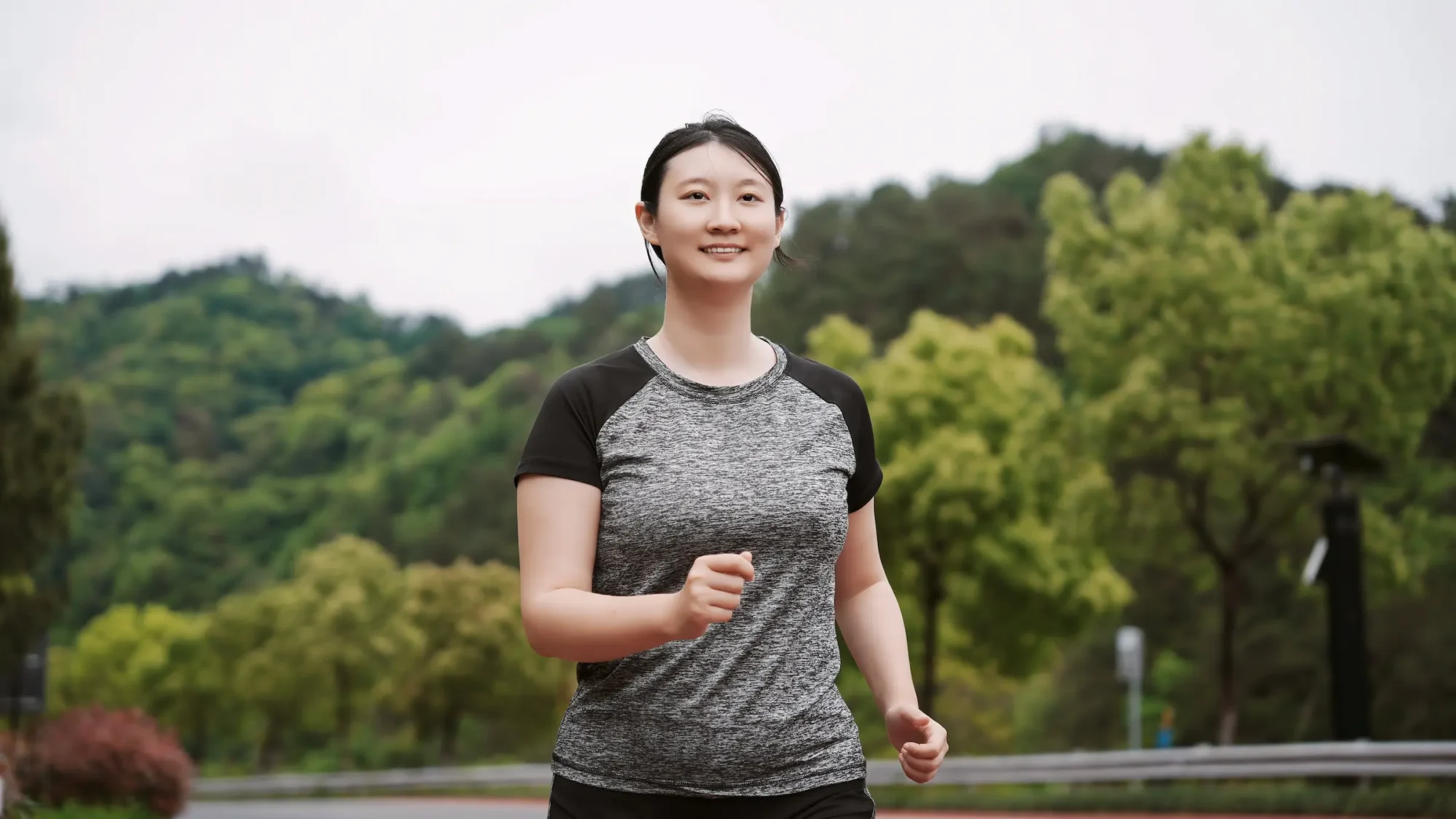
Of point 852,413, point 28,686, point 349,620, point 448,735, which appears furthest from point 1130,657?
point 349,620

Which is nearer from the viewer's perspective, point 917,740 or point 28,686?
point 917,740

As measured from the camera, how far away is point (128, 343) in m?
94.1

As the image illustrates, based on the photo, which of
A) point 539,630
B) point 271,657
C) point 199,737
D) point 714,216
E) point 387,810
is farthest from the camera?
point 199,737

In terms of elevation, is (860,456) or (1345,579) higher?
(860,456)

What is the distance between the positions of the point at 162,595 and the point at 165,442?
12.8 metres

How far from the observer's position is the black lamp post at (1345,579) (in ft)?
54.9

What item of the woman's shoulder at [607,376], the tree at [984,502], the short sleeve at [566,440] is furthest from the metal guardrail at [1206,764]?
the short sleeve at [566,440]

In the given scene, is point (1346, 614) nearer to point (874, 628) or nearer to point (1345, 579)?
point (1345, 579)

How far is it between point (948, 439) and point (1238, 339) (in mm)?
4565

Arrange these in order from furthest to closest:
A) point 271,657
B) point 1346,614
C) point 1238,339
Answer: point 271,657 → point 1238,339 → point 1346,614

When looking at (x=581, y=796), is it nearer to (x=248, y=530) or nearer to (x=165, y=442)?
(x=248, y=530)

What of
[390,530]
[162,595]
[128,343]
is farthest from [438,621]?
[128,343]

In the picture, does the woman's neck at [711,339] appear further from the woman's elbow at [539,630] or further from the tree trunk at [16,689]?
the tree trunk at [16,689]

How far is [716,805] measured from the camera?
274cm
